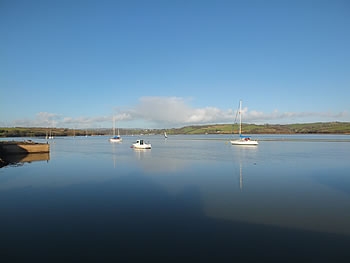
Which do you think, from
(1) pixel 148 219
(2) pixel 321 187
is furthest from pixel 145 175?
(2) pixel 321 187

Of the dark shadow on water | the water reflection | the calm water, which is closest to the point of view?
the dark shadow on water

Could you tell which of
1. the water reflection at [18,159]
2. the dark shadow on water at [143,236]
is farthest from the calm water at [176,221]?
the water reflection at [18,159]

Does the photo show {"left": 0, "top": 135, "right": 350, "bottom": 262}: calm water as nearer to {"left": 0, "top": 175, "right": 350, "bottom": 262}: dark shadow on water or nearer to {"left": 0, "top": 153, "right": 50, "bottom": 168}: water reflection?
{"left": 0, "top": 175, "right": 350, "bottom": 262}: dark shadow on water

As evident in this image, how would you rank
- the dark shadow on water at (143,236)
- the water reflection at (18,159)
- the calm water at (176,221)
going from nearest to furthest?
the dark shadow on water at (143,236), the calm water at (176,221), the water reflection at (18,159)

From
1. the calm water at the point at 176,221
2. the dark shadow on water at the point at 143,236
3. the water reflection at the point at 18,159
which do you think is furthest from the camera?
the water reflection at the point at 18,159

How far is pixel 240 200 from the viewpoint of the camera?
1206cm

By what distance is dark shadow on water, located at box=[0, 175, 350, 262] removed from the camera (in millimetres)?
6527

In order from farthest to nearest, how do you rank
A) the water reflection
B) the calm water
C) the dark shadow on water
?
the water reflection, the calm water, the dark shadow on water

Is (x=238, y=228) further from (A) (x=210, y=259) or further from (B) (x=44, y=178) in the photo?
(B) (x=44, y=178)

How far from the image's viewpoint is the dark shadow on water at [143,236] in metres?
6.53

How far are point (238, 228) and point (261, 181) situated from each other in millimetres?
9414

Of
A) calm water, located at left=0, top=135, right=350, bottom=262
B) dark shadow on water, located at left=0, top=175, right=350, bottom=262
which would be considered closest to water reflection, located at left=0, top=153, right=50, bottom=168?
calm water, located at left=0, top=135, right=350, bottom=262

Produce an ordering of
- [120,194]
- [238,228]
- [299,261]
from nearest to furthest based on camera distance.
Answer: [299,261] → [238,228] → [120,194]

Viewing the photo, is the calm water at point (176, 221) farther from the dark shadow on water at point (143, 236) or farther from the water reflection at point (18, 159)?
the water reflection at point (18, 159)
